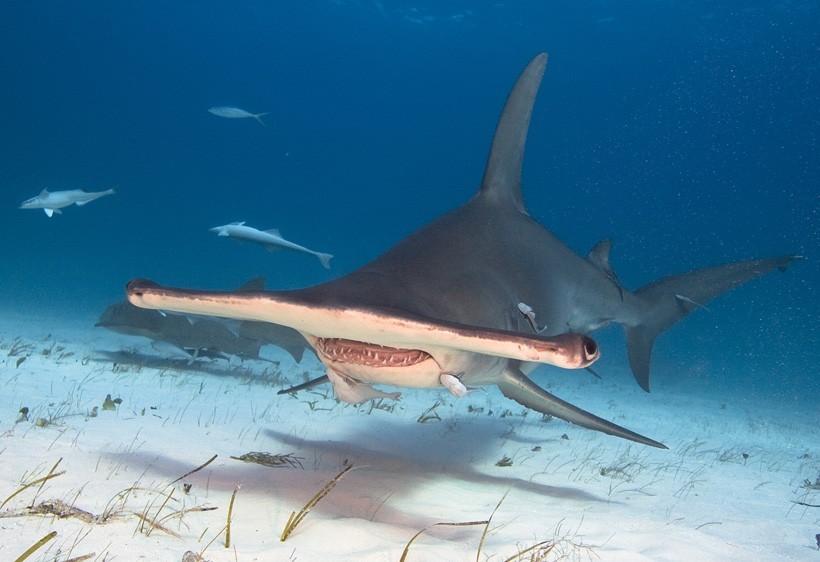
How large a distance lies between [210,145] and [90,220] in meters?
40.5

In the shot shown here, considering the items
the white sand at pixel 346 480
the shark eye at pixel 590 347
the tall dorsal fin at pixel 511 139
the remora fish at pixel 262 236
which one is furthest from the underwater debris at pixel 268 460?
the remora fish at pixel 262 236

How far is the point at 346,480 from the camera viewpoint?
341cm

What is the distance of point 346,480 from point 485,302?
155 cm

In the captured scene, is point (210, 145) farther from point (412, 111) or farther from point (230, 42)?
point (412, 111)

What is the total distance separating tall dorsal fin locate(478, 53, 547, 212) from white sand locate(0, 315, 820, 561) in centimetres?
256

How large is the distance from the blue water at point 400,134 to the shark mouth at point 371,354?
95.3 feet

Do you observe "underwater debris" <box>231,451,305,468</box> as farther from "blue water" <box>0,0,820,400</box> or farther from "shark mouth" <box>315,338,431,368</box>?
"blue water" <box>0,0,820,400</box>

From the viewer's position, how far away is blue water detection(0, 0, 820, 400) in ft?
202

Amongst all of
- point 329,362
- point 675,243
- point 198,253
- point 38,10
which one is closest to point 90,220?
point 198,253

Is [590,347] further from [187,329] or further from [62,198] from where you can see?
[62,198]

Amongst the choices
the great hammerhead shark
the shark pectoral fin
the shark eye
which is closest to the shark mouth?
the great hammerhead shark

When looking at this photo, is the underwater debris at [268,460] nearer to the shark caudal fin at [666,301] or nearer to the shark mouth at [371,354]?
the shark mouth at [371,354]

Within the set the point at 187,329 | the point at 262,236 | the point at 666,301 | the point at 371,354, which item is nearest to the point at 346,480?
the point at 371,354

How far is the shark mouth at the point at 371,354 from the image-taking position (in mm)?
2752
